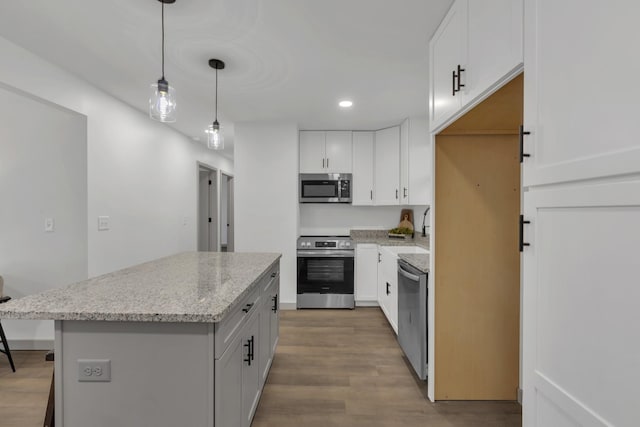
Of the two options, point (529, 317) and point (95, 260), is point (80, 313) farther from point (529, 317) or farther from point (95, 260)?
point (95, 260)

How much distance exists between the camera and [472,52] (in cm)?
144

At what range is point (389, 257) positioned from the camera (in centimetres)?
339

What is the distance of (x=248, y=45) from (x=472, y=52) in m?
1.44

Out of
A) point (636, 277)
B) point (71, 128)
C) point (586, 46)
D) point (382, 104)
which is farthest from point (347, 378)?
point (71, 128)

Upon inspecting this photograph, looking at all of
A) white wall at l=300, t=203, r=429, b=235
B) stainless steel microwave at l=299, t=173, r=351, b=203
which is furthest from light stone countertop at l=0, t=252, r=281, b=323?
white wall at l=300, t=203, r=429, b=235

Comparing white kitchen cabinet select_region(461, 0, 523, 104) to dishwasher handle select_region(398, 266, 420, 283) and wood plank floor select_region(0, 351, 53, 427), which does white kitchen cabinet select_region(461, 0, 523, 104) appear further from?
wood plank floor select_region(0, 351, 53, 427)

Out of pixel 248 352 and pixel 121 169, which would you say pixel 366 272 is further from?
pixel 121 169

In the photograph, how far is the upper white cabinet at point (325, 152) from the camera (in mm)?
4289

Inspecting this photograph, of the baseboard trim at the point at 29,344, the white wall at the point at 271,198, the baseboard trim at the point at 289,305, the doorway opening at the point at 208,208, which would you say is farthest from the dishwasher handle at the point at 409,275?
the doorway opening at the point at 208,208

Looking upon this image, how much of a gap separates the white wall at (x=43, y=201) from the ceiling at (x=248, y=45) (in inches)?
23.8

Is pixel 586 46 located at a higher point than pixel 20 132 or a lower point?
lower

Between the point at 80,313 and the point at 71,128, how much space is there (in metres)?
2.44

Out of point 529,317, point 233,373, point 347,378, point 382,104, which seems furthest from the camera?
point 382,104

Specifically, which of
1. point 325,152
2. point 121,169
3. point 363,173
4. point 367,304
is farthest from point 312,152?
point 121,169
